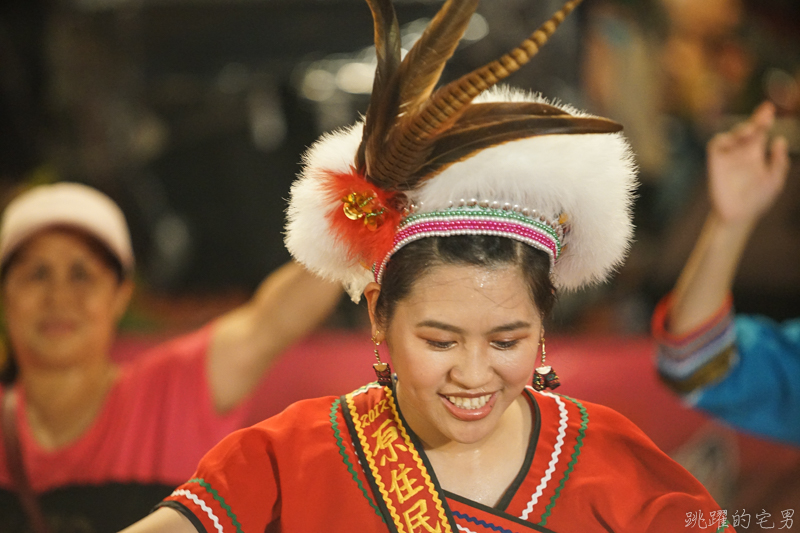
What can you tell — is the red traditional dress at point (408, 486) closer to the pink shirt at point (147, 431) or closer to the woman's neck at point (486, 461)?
the woman's neck at point (486, 461)

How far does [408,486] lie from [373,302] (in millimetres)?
257

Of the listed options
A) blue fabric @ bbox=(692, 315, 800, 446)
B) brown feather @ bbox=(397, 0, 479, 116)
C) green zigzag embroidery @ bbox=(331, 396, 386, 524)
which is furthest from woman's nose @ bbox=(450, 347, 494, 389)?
blue fabric @ bbox=(692, 315, 800, 446)

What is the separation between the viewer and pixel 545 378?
110cm

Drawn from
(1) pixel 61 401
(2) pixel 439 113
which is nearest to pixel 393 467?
(2) pixel 439 113

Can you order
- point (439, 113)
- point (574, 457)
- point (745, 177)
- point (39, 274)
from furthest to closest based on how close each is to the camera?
point (39, 274) < point (745, 177) < point (574, 457) < point (439, 113)

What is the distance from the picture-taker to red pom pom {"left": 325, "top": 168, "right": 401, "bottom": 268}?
3.38 ft

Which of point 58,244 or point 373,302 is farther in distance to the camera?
point 58,244

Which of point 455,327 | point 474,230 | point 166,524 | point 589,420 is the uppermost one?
point 474,230

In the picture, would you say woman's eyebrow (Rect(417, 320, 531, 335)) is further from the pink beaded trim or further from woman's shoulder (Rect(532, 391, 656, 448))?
woman's shoulder (Rect(532, 391, 656, 448))

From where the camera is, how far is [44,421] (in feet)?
5.90

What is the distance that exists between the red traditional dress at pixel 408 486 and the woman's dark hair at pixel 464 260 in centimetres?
19

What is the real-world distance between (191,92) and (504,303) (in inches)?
100

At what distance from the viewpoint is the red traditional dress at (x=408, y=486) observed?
1.05m

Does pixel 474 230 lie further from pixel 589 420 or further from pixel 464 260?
pixel 589 420
